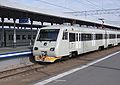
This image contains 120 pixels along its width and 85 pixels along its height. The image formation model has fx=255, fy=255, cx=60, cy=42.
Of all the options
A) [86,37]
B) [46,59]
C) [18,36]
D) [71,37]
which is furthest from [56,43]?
[18,36]

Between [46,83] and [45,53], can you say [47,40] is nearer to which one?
[45,53]

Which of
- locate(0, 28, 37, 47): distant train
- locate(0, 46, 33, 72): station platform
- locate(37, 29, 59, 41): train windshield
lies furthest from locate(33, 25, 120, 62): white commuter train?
locate(0, 28, 37, 47): distant train

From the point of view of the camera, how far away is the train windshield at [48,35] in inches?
671

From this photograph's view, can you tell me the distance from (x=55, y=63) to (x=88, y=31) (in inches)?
305

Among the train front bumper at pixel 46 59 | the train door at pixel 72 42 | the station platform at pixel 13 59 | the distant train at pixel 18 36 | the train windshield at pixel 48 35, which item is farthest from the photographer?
the distant train at pixel 18 36

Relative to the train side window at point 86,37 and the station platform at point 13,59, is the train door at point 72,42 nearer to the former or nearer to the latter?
the train side window at point 86,37

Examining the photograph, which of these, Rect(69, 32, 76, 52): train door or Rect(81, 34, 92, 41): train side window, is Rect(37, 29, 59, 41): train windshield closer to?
Rect(69, 32, 76, 52): train door

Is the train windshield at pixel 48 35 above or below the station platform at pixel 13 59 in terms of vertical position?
above

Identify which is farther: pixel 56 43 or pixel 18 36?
pixel 18 36

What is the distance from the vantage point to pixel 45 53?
53.6ft

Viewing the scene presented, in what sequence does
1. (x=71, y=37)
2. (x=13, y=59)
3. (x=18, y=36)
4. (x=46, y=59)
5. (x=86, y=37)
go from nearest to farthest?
(x=13, y=59), (x=46, y=59), (x=71, y=37), (x=86, y=37), (x=18, y=36)

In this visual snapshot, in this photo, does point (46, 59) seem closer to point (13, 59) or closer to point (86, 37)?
point (13, 59)

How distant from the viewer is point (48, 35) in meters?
17.3

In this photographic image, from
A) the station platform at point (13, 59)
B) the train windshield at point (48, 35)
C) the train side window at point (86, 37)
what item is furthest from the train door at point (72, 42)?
the station platform at point (13, 59)
